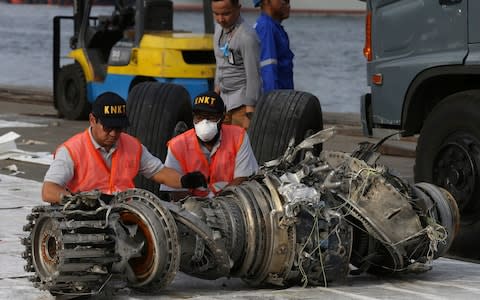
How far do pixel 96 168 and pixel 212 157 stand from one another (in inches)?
39.1

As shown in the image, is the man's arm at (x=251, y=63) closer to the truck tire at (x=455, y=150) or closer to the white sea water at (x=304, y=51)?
the truck tire at (x=455, y=150)

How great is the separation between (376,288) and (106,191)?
1663mm

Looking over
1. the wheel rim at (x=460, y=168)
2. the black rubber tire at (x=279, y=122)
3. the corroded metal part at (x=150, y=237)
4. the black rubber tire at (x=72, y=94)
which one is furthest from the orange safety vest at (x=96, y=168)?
the black rubber tire at (x=72, y=94)

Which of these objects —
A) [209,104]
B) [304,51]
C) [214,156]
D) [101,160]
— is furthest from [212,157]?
[304,51]

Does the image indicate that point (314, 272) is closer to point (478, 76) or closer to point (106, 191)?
point (106, 191)

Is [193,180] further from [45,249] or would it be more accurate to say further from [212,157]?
[45,249]

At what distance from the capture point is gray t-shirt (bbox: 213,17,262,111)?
10891 mm

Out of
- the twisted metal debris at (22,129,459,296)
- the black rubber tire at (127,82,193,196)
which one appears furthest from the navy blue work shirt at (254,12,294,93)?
the twisted metal debris at (22,129,459,296)

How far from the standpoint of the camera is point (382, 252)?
807 centimetres

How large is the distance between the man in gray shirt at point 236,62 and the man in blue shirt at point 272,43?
0.72ft

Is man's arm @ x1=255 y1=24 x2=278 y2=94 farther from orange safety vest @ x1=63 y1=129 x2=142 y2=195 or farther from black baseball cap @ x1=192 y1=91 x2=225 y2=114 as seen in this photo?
orange safety vest @ x1=63 y1=129 x2=142 y2=195

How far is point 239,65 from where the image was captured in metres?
11.0

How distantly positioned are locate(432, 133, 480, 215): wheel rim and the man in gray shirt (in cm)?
174

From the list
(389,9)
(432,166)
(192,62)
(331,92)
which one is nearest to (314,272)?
(432,166)
